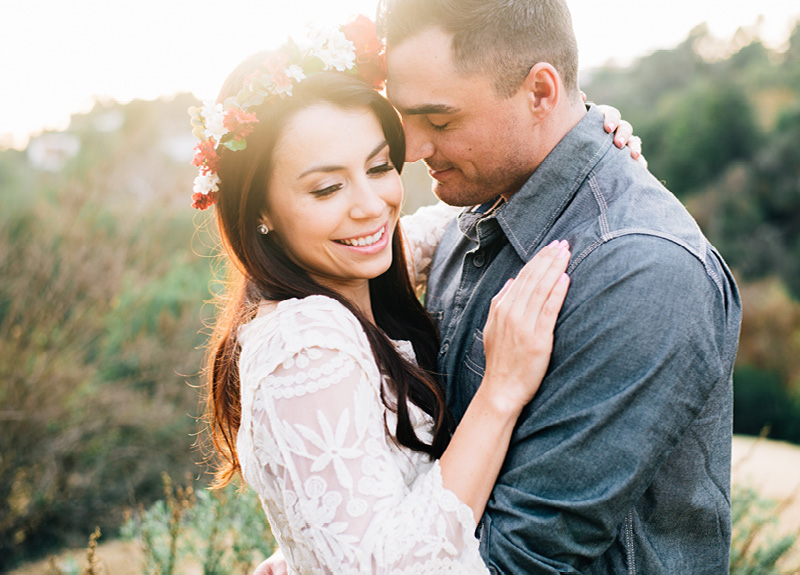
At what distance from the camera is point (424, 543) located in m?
1.57

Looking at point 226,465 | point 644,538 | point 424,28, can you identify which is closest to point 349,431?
point 644,538

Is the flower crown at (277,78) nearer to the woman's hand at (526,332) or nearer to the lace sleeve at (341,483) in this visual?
the lace sleeve at (341,483)

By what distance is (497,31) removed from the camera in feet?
6.91

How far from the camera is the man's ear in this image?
2.12 m

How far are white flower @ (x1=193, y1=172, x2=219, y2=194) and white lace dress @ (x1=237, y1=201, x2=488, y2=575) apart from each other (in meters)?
0.69

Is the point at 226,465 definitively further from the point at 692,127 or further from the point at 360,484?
the point at 692,127

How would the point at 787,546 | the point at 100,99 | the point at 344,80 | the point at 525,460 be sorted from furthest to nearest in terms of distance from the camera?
the point at 100,99 → the point at 787,546 → the point at 344,80 → the point at 525,460

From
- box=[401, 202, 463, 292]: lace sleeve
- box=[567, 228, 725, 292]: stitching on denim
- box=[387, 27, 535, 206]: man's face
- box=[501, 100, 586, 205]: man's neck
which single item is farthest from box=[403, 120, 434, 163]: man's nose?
box=[567, 228, 725, 292]: stitching on denim

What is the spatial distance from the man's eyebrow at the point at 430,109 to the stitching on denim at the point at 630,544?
4.52ft

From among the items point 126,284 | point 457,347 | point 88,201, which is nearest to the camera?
point 457,347

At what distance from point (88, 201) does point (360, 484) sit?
278 inches

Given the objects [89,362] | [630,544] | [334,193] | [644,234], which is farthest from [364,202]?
[89,362]

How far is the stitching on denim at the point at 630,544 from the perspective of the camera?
1778mm

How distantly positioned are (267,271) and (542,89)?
43.5 inches
